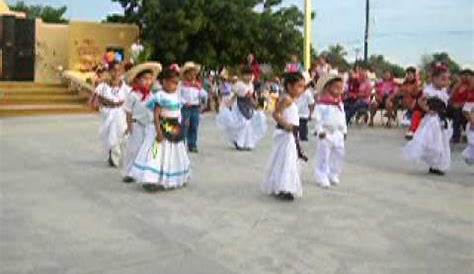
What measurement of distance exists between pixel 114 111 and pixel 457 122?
7.70m

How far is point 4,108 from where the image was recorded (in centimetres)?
2323

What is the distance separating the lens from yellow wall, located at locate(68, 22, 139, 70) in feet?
104

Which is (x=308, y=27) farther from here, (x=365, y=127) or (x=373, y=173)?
(x=373, y=173)

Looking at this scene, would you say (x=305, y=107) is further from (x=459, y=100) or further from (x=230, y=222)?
(x=230, y=222)

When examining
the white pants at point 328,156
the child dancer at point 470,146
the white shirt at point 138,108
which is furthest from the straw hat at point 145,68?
the child dancer at point 470,146

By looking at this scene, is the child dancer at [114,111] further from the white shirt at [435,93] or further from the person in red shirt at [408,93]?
the person in red shirt at [408,93]

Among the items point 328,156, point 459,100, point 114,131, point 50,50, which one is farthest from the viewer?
point 50,50

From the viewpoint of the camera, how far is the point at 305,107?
15.7 m

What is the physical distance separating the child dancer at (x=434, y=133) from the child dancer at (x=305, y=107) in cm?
436

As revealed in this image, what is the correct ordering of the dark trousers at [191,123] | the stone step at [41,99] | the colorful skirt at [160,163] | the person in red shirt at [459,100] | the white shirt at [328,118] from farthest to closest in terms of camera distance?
the stone step at [41,99] < the person in red shirt at [459,100] < the dark trousers at [191,123] < the white shirt at [328,118] < the colorful skirt at [160,163]

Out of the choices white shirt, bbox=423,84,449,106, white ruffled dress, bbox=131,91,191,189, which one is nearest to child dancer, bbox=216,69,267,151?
white shirt, bbox=423,84,449,106

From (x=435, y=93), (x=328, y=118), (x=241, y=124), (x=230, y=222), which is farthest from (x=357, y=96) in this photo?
(x=230, y=222)

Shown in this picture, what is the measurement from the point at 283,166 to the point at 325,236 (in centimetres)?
191

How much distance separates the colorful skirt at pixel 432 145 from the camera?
11195mm
